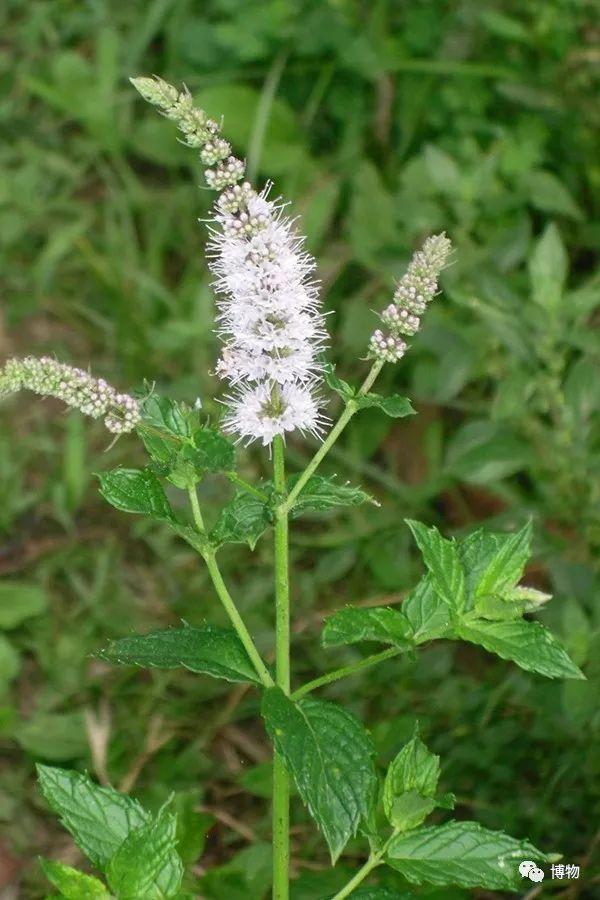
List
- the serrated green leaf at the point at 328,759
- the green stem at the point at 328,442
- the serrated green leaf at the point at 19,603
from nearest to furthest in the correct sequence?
1. the serrated green leaf at the point at 328,759
2. the green stem at the point at 328,442
3. the serrated green leaf at the point at 19,603

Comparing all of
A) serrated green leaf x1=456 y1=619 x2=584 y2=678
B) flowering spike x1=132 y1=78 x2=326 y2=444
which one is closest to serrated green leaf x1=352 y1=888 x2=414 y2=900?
serrated green leaf x1=456 y1=619 x2=584 y2=678

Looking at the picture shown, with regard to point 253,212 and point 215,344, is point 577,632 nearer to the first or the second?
point 253,212

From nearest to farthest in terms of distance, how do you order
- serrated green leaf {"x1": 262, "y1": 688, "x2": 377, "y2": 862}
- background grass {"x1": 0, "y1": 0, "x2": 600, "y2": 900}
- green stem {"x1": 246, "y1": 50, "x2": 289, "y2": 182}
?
serrated green leaf {"x1": 262, "y1": 688, "x2": 377, "y2": 862}, background grass {"x1": 0, "y1": 0, "x2": 600, "y2": 900}, green stem {"x1": 246, "y1": 50, "x2": 289, "y2": 182}

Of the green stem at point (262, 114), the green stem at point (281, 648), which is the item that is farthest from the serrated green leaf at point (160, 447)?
the green stem at point (262, 114)

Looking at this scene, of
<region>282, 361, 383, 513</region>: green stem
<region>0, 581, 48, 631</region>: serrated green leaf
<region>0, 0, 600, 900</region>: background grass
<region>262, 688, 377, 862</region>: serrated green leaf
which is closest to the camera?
<region>262, 688, 377, 862</region>: serrated green leaf

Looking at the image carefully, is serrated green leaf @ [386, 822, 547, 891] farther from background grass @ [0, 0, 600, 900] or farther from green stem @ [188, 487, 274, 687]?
background grass @ [0, 0, 600, 900]

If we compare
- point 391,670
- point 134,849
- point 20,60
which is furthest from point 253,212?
point 20,60

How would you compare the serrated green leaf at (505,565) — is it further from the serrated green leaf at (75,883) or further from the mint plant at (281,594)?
the serrated green leaf at (75,883)

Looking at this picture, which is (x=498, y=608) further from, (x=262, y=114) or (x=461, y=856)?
(x=262, y=114)
